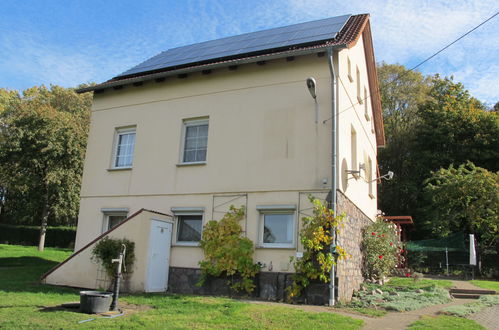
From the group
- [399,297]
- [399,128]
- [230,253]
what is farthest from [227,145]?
[399,128]

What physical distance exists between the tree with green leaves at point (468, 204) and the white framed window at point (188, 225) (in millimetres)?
16747

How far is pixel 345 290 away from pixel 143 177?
7.04 m

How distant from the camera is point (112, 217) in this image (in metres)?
13.7

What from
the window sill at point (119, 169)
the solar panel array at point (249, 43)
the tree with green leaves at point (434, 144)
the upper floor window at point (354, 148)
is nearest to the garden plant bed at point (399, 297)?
the upper floor window at point (354, 148)

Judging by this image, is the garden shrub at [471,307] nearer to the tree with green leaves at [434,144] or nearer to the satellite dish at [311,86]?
the satellite dish at [311,86]

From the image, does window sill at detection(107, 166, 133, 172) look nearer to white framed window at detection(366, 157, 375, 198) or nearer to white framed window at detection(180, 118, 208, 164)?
white framed window at detection(180, 118, 208, 164)

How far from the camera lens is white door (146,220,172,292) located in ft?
36.3

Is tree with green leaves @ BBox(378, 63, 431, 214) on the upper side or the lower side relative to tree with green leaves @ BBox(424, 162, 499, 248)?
upper

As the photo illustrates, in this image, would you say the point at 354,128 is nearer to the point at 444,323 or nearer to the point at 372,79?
the point at 372,79

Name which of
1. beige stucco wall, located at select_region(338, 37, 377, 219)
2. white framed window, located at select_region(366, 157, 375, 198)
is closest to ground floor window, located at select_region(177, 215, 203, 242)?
beige stucco wall, located at select_region(338, 37, 377, 219)

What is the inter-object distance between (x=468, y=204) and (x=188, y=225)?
17.6 metres

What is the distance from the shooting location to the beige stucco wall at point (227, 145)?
10.9m

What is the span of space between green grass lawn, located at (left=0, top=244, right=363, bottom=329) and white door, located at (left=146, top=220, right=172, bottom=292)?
36.3 inches

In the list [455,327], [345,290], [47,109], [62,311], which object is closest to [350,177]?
[345,290]
